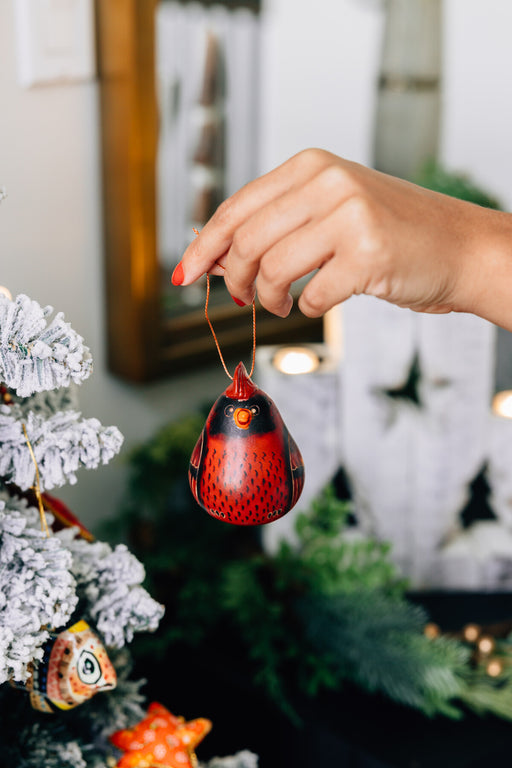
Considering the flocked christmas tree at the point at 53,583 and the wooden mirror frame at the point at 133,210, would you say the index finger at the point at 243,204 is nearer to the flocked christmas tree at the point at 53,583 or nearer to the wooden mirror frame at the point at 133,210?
the flocked christmas tree at the point at 53,583

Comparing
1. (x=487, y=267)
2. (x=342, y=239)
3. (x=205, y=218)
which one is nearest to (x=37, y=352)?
(x=342, y=239)

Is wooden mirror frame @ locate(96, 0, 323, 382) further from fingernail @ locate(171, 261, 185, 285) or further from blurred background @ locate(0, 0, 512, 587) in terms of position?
fingernail @ locate(171, 261, 185, 285)

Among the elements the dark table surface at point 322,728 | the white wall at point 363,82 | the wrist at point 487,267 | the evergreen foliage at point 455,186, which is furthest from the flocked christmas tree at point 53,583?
the white wall at point 363,82

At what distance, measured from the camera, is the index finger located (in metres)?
0.46

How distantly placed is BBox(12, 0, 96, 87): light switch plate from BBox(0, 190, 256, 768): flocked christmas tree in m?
0.63

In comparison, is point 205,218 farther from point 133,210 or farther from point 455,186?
point 455,186

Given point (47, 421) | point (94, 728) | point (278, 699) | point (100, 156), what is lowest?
point (278, 699)

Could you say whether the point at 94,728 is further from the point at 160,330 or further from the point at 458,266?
the point at 160,330

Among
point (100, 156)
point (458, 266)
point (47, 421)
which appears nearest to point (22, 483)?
point (47, 421)

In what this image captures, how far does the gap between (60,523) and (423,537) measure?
738mm

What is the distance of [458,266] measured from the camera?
0.50 m

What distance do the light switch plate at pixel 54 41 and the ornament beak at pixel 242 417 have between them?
70 cm

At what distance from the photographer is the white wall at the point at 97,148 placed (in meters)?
1.06

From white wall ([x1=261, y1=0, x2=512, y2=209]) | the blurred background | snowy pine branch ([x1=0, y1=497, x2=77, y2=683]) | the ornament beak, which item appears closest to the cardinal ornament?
the ornament beak
